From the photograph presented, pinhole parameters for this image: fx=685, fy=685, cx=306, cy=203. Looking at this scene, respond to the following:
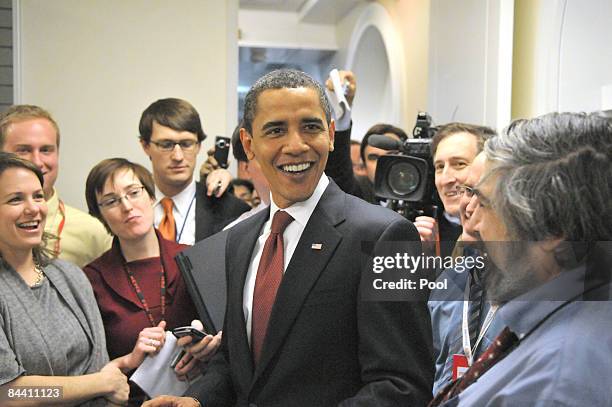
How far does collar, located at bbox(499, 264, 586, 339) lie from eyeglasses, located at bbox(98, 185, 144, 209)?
1424mm

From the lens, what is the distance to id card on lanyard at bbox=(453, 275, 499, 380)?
4.72 feet

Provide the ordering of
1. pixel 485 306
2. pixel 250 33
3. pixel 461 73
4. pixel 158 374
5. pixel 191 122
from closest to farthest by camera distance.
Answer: pixel 485 306
pixel 158 374
pixel 191 122
pixel 461 73
pixel 250 33

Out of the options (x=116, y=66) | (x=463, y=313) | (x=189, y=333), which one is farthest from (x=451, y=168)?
(x=116, y=66)

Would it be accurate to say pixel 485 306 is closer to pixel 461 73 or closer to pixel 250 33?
pixel 461 73

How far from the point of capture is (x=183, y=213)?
2.59 meters

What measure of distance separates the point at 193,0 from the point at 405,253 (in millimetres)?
2749

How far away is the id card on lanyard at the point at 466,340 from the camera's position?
144 centimetres

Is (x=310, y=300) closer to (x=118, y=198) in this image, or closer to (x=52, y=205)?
(x=118, y=198)

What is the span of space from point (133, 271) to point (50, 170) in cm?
59

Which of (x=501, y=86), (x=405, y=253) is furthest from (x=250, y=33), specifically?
(x=405, y=253)

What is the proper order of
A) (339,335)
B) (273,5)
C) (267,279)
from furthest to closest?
(273,5), (267,279), (339,335)

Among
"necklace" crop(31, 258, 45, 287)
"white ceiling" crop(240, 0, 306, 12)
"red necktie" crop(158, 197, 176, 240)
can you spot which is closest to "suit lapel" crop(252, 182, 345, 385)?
"necklace" crop(31, 258, 45, 287)

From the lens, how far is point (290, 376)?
135 centimetres

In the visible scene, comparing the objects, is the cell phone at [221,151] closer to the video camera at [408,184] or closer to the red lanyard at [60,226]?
the red lanyard at [60,226]
